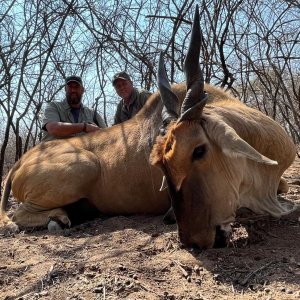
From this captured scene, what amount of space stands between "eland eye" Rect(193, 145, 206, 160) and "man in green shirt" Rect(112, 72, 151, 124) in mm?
3512

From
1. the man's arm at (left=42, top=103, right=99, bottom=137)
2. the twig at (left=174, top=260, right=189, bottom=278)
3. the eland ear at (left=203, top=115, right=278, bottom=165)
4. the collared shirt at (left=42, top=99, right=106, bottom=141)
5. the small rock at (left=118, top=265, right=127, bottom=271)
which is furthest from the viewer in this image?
the collared shirt at (left=42, top=99, right=106, bottom=141)

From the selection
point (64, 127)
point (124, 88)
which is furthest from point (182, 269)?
point (124, 88)

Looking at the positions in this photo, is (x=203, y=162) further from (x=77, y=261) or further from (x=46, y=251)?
(x=46, y=251)

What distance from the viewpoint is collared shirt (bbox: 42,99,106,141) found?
5.98m

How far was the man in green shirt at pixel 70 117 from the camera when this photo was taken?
18.5ft

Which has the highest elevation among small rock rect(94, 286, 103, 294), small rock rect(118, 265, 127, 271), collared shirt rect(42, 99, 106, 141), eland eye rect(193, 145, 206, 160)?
collared shirt rect(42, 99, 106, 141)

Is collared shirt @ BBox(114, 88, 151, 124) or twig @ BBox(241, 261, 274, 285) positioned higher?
collared shirt @ BBox(114, 88, 151, 124)

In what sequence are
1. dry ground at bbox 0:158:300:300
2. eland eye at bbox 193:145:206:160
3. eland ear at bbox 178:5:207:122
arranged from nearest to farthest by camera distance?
dry ground at bbox 0:158:300:300 → eland eye at bbox 193:145:206:160 → eland ear at bbox 178:5:207:122

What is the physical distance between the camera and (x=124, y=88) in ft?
21.8

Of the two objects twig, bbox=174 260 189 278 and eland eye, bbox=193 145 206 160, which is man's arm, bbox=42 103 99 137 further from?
twig, bbox=174 260 189 278

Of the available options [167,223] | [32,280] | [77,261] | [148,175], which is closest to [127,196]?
[148,175]

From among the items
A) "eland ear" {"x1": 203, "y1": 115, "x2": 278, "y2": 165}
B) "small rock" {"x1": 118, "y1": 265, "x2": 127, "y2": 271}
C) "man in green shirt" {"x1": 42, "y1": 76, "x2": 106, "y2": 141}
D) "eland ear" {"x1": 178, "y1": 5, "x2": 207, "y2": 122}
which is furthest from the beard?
"small rock" {"x1": 118, "y1": 265, "x2": 127, "y2": 271}

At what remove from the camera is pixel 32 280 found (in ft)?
8.71

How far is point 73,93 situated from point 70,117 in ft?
1.25
